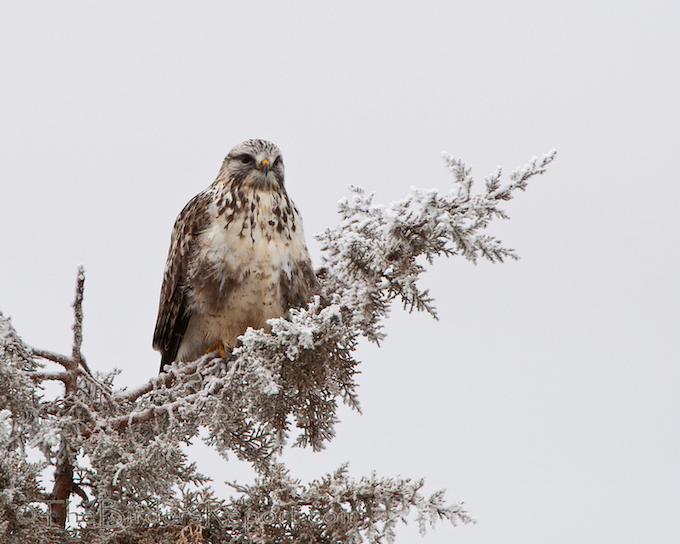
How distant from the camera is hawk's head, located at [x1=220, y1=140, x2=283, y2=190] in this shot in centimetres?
484

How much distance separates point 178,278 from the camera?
15.6ft

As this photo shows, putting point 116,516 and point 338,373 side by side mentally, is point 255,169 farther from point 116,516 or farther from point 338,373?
point 116,516

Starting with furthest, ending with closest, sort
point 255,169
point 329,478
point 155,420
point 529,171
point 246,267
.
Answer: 1. point 255,169
2. point 246,267
3. point 155,420
4. point 329,478
5. point 529,171

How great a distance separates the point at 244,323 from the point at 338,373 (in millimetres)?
1316

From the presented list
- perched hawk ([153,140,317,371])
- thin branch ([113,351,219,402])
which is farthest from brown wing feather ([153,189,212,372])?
thin branch ([113,351,219,402])

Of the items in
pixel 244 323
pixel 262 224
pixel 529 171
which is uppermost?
pixel 262 224

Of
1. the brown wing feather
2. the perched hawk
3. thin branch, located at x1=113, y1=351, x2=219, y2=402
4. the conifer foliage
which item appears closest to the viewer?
the conifer foliage

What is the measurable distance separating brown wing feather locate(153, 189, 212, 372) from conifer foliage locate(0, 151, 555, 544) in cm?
114

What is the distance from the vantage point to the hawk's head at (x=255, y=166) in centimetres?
484

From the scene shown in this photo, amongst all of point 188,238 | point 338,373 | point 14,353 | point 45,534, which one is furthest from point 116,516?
point 188,238

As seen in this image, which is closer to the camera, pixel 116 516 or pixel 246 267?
pixel 116 516

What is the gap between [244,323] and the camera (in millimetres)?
4590

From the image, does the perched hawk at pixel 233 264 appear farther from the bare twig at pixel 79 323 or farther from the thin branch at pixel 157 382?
the bare twig at pixel 79 323

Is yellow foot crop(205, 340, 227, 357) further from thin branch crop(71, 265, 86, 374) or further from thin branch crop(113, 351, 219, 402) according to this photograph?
thin branch crop(71, 265, 86, 374)
